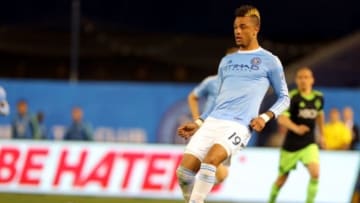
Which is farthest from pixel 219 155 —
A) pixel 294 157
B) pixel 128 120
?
pixel 128 120

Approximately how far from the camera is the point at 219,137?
8.10 meters

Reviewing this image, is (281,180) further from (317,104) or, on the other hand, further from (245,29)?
(245,29)

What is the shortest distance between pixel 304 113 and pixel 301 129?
0.22 meters

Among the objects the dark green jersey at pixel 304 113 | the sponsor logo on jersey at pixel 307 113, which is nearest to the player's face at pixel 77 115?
the dark green jersey at pixel 304 113

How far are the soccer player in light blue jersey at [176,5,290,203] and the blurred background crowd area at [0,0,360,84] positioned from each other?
540 inches

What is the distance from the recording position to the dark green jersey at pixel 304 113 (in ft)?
38.6

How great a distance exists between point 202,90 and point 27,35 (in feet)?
40.0

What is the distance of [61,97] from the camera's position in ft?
63.9

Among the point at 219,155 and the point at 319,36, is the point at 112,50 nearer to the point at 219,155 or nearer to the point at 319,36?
the point at 319,36

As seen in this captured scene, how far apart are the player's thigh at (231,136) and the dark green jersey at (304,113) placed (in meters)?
3.71

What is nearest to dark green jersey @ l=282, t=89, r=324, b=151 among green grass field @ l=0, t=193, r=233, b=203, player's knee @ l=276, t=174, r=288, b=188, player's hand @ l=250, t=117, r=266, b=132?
player's knee @ l=276, t=174, r=288, b=188

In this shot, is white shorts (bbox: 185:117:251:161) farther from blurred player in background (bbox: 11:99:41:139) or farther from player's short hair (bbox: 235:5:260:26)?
blurred player in background (bbox: 11:99:41:139)

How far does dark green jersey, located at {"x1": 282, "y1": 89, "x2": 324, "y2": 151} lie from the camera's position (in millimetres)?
11773

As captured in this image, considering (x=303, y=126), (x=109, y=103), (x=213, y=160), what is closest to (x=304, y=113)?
(x=303, y=126)
